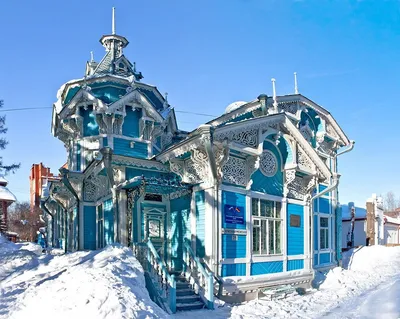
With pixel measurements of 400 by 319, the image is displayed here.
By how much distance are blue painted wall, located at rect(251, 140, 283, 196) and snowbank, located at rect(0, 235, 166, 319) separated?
4.44 meters

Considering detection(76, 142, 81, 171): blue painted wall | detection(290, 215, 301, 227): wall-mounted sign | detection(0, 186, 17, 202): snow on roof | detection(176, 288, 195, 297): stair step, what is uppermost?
detection(76, 142, 81, 171): blue painted wall

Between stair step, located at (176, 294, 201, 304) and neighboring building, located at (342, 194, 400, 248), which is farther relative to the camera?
neighboring building, located at (342, 194, 400, 248)

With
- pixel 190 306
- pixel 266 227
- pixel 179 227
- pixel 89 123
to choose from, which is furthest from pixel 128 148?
pixel 190 306

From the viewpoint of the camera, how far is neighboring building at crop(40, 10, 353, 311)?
36.1 feet

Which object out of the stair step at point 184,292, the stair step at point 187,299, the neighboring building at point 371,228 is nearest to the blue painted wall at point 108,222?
the stair step at point 184,292

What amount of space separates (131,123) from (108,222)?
13.2 feet

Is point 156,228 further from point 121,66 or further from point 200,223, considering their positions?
point 121,66

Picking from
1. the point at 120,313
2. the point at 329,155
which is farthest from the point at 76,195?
the point at 329,155

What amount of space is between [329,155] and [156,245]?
33.6 feet

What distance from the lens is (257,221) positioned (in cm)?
1228

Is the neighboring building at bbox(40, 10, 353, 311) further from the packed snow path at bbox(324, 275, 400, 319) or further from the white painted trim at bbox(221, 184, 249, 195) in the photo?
the packed snow path at bbox(324, 275, 400, 319)

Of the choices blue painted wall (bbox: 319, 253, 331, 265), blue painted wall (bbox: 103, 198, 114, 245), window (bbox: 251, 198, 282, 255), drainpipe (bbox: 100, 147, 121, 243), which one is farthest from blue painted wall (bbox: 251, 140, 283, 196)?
blue painted wall (bbox: 319, 253, 331, 265)

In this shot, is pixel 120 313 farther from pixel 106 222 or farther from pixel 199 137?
pixel 106 222

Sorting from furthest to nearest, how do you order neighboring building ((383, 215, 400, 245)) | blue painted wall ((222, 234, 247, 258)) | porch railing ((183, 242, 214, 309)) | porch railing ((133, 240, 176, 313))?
neighboring building ((383, 215, 400, 245)) → blue painted wall ((222, 234, 247, 258)) → porch railing ((183, 242, 214, 309)) → porch railing ((133, 240, 176, 313))
